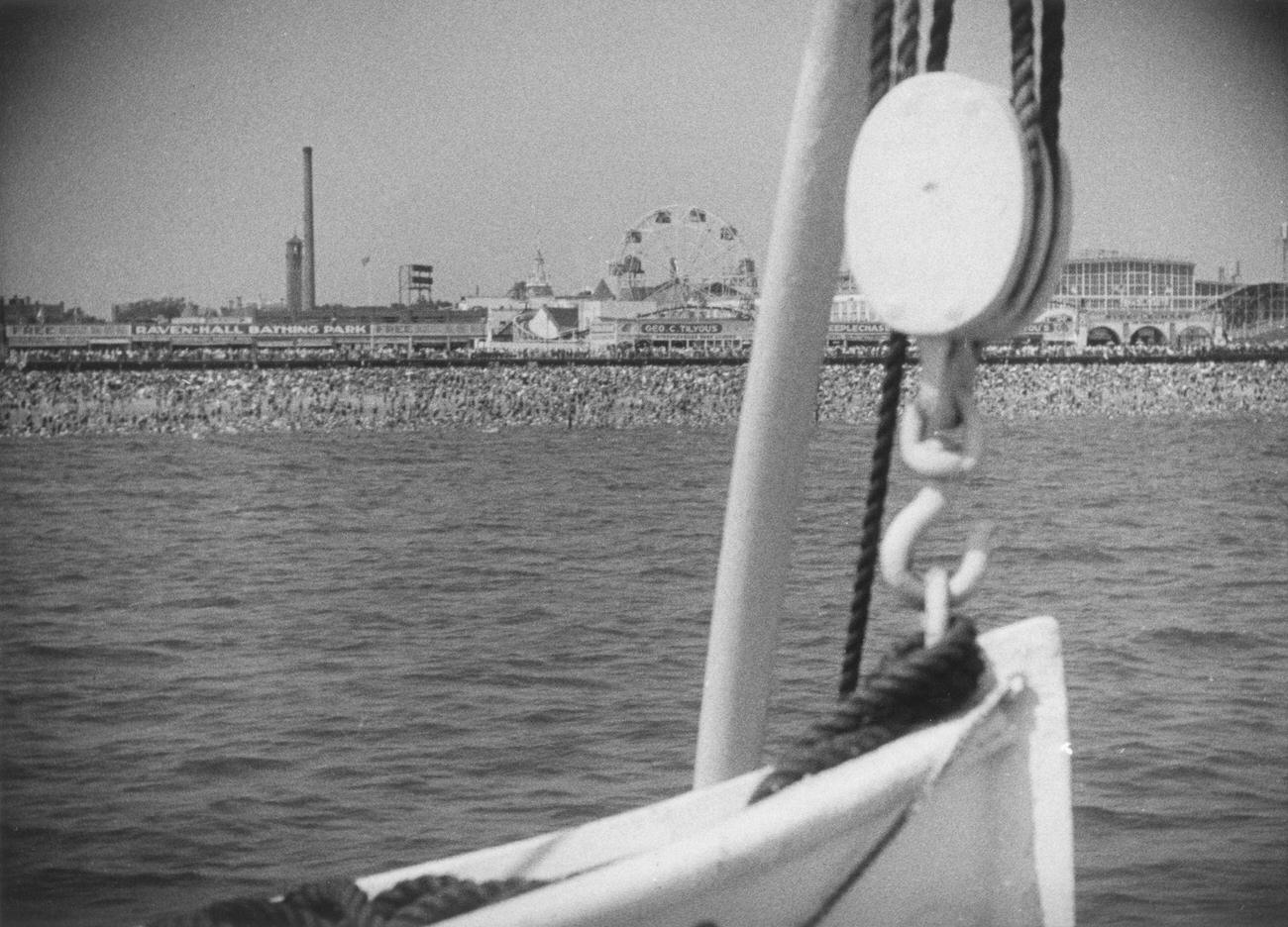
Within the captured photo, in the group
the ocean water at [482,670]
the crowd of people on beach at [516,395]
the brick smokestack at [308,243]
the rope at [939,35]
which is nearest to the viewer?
the rope at [939,35]

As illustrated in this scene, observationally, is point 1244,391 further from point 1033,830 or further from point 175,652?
point 1033,830

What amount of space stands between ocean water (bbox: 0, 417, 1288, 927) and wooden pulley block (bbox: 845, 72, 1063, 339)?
6.86 meters

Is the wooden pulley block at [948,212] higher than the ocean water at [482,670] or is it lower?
higher

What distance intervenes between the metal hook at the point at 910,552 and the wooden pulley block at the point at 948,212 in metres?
0.21

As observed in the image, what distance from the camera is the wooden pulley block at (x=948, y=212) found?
180cm

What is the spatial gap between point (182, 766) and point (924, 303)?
413 inches

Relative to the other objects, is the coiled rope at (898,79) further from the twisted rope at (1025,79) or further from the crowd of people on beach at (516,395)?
the crowd of people on beach at (516,395)

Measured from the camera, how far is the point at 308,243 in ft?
318

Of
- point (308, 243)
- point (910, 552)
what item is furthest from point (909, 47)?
point (308, 243)

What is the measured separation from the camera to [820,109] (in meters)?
2.51

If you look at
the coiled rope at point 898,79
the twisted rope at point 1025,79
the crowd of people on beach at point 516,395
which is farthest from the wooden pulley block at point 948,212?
the crowd of people on beach at point 516,395

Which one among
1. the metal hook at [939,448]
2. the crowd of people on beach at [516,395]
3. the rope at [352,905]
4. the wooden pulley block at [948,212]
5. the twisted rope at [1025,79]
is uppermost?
the twisted rope at [1025,79]

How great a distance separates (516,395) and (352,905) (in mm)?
59178

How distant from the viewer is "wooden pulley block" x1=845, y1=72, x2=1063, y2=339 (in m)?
1.80
